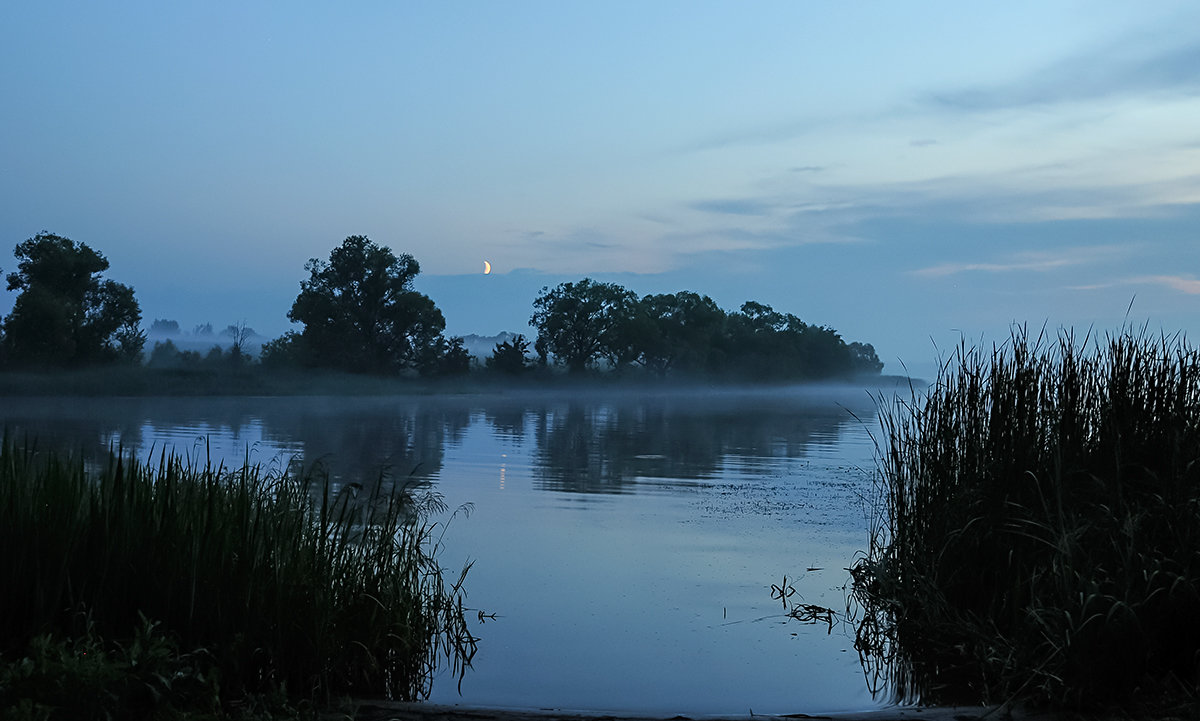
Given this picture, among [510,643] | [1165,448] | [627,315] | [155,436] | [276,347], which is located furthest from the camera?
[627,315]

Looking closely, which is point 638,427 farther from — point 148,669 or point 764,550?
point 148,669

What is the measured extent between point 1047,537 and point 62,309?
44674 millimetres

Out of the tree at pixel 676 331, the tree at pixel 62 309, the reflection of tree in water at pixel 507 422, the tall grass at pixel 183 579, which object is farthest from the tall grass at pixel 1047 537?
the tree at pixel 676 331

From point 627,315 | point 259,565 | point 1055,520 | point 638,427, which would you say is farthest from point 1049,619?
point 627,315

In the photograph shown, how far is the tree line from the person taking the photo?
43.9m

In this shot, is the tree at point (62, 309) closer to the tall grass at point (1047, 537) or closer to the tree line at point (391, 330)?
the tree line at point (391, 330)

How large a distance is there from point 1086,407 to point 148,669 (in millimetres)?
5374

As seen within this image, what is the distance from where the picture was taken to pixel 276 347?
60.7 m

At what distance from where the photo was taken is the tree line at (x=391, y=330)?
144 ft

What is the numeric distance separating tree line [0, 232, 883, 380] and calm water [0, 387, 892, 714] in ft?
67.1

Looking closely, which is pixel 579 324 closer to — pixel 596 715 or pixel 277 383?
pixel 277 383

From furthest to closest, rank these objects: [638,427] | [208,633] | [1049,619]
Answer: [638,427] < [1049,619] < [208,633]

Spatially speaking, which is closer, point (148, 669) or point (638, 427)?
point (148, 669)

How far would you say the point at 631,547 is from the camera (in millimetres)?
10078
